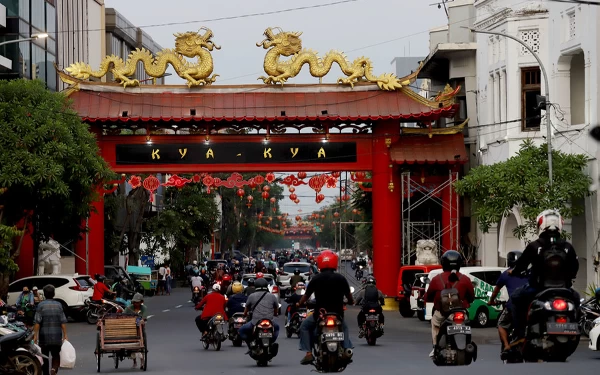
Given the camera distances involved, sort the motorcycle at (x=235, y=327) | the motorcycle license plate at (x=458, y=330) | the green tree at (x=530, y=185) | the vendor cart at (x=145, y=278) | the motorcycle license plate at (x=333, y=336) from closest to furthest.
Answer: the motorcycle license plate at (x=458, y=330), the motorcycle license plate at (x=333, y=336), the motorcycle at (x=235, y=327), the green tree at (x=530, y=185), the vendor cart at (x=145, y=278)

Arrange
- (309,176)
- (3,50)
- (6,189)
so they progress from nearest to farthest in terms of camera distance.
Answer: (6,189) → (309,176) → (3,50)

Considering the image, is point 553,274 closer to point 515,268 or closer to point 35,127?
point 515,268

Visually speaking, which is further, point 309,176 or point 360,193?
point 360,193

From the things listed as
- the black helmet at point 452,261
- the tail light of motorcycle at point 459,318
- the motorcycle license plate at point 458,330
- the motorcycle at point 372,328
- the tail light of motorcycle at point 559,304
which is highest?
the black helmet at point 452,261

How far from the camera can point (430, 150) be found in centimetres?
4538

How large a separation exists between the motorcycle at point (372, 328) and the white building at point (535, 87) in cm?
906

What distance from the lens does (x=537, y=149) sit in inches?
1414

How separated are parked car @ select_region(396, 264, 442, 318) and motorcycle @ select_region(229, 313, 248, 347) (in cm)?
1166

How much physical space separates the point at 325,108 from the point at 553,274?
30.2 metres

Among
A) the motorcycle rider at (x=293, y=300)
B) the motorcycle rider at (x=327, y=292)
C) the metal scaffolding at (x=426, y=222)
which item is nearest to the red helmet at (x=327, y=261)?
the motorcycle rider at (x=327, y=292)

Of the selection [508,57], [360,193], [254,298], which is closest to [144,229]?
[360,193]

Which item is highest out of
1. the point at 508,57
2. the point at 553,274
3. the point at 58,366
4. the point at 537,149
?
the point at 508,57

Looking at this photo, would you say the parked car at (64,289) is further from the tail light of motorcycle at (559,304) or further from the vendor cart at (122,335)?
the tail light of motorcycle at (559,304)

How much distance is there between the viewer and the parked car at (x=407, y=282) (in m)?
39.4
